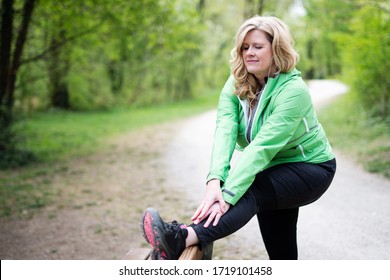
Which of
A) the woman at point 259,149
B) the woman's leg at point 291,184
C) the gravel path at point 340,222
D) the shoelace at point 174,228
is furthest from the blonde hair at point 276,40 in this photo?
the gravel path at point 340,222

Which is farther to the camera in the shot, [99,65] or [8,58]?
[99,65]

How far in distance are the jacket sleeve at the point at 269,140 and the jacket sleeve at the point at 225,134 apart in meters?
0.15

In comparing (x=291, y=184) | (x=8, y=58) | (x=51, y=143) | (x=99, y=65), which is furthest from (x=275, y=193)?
(x=99, y=65)

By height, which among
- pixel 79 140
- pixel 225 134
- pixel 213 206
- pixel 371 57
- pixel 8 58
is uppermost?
pixel 8 58

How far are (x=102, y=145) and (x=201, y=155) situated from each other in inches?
129

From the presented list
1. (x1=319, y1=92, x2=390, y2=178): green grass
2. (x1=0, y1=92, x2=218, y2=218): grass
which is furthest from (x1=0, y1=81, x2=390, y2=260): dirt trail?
(x1=319, y1=92, x2=390, y2=178): green grass

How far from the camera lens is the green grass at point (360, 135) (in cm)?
700

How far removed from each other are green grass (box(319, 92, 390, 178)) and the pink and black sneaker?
491 centimetres

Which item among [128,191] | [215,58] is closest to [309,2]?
[128,191]

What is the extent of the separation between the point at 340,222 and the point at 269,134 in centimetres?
281

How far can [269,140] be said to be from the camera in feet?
7.03

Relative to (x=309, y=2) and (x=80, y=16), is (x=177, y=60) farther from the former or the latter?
(x=80, y=16)

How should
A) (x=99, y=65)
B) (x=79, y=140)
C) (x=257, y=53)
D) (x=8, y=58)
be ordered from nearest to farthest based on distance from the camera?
(x=257, y=53) < (x=8, y=58) < (x=79, y=140) < (x=99, y=65)

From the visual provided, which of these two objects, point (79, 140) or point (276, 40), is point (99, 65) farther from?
point (276, 40)
